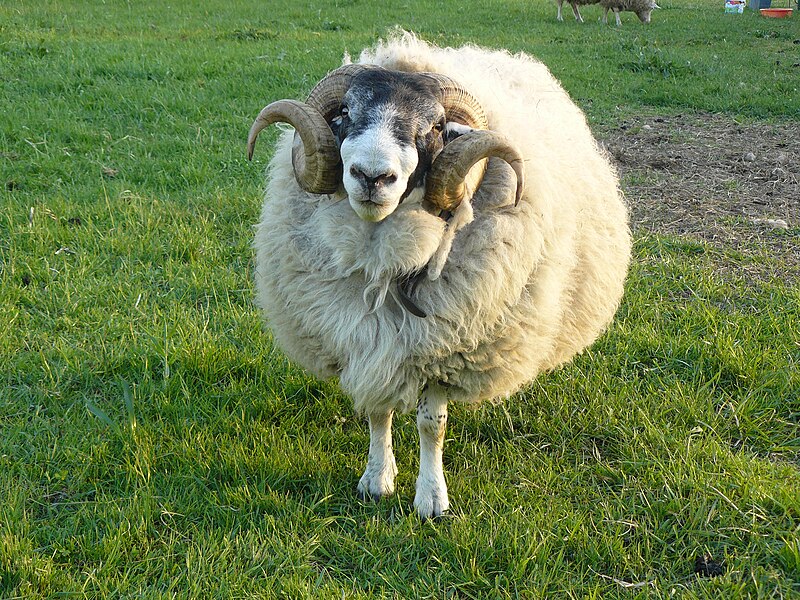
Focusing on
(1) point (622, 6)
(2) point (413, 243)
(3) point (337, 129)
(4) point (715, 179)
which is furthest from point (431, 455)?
(1) point (622, 6)

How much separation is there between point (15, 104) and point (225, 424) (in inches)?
192

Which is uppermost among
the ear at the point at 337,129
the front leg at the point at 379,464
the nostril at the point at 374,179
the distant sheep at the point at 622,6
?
the distant sheep at the point at 622,6

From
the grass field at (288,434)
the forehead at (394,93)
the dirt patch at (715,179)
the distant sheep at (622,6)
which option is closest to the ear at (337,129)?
the forehead at (394,93)

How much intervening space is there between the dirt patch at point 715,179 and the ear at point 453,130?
272 centimetres

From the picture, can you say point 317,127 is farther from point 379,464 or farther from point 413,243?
point 379,464

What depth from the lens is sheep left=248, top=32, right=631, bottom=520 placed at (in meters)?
2.47

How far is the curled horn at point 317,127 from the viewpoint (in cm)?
251

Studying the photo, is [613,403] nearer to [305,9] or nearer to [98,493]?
[98,493]

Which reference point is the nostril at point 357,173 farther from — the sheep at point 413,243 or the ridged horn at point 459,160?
the ridged horn at point 459,160

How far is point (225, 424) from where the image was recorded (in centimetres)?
314

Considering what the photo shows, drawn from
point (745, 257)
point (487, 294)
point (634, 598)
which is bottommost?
point (634, 598)

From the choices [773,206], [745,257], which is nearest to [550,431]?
[745,257]

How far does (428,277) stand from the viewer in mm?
2609

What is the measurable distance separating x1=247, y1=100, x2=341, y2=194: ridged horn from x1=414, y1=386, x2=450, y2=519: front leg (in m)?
0.85
